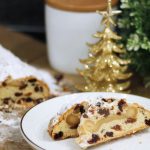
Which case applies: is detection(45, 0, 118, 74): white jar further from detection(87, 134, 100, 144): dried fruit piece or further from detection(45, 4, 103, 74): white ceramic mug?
detection(87, 134, 100, 144): dried fruit piece

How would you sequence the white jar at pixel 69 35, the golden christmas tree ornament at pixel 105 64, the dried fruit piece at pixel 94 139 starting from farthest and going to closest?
1. the white jar at pixel 69 35
2. the golden christmas tree ornament at pixel 105 64
3. the dried fruit piece at pixel 94 139

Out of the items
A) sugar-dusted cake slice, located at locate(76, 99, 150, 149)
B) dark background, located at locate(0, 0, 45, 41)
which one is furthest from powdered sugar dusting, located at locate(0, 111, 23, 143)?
dark background, located at locate(0, 0, 45, 41)

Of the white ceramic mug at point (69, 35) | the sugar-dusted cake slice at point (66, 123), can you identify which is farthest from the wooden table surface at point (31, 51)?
the sugar-dusted cake slice at point (66, 123)

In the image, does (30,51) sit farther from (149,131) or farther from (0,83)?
(149,131)

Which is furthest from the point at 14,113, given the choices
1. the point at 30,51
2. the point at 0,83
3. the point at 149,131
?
the point at 30,51

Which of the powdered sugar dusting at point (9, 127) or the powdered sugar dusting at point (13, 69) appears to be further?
the powdered sugar dusting at point (13, 69)

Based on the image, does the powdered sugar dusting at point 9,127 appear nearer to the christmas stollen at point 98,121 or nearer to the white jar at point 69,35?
the christmas stollen at point 98,121

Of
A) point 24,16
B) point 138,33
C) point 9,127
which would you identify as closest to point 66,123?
point 9,127
